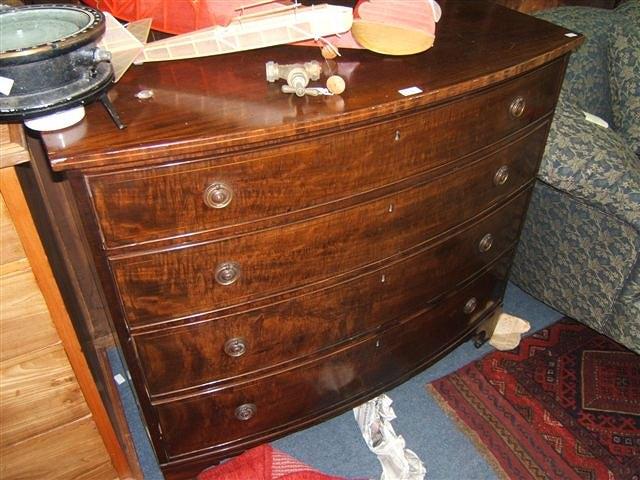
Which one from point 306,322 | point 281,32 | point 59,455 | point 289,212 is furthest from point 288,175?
point 59,455

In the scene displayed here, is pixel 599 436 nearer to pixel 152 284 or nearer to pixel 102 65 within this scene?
pixel 152 284

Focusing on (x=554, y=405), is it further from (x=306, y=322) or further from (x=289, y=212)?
(x=289, y=212)

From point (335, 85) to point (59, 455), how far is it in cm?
107

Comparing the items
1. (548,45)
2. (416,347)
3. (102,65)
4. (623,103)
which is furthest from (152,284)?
(623,103)

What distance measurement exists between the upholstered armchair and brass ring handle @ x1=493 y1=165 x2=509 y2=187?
0.74 feet

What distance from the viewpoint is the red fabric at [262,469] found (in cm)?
150

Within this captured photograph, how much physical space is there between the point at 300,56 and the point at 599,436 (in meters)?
1.47

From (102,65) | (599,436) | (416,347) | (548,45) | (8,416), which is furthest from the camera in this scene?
(599,436)

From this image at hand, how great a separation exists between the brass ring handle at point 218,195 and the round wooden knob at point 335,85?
10.5 inches

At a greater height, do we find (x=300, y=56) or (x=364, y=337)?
(x=300, y=56)

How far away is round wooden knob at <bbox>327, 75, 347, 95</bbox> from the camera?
1.01 meters

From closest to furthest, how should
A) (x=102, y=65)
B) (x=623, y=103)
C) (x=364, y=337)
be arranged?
1. (x=102, y=65)
2. (x=364, y=337)
3. (x=623, y=103)

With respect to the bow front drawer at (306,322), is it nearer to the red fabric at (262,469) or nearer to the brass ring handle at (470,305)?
the brass ring handle at (470,305)

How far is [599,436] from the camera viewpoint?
67.6 inches
